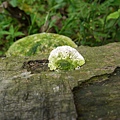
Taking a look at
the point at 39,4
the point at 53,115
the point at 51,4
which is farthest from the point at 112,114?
the point at 39,4

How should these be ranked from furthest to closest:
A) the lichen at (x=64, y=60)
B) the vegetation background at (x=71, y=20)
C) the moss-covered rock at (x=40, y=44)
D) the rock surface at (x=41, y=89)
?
the vegetation background at (x=71, y=20) → the moss-covered rock at (x=40, y=44) → the lichen at (x=64, y=60) → the rock surface at (x=41, y=89)

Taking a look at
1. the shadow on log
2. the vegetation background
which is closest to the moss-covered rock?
the vegetation background

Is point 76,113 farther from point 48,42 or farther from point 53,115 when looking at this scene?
point 48,42

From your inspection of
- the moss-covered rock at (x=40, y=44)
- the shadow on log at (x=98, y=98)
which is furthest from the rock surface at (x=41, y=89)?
the moss-covered rock at (x=40, y=44)

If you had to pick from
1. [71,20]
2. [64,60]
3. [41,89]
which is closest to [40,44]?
[71,20]

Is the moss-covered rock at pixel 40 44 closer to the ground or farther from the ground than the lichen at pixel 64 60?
closer to the ground

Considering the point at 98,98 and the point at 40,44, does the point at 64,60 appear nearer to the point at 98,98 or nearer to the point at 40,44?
the point at 98,98

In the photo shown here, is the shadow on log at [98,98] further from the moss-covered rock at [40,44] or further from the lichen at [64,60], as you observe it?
the moss-covered rock at [40,44]
